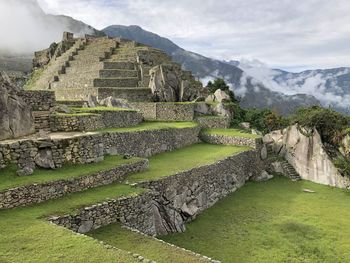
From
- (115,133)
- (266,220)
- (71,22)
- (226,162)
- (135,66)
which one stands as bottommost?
(266,220)

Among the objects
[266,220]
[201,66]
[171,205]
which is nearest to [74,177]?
[171,205]

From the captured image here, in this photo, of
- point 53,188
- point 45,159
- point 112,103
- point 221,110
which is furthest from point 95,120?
point 221,110

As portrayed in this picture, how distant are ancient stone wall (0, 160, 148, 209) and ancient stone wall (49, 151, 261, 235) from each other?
1.02 meters

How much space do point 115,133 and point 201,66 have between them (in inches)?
5484

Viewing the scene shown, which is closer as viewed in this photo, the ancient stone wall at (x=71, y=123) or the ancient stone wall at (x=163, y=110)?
the ancient stone wall at (x=71, y=123)

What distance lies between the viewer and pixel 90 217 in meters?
10.1

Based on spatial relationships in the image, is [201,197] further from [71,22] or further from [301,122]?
[71,22]

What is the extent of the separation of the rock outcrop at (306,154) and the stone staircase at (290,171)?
0.21 meters

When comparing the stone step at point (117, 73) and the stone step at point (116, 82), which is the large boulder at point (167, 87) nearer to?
the stone step at point (116, 82)

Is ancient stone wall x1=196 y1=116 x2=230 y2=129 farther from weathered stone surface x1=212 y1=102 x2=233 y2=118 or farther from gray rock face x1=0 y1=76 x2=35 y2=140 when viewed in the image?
gray rock face x1=0 y1=76 x2=35 y2=140

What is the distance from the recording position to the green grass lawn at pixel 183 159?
46.5ft

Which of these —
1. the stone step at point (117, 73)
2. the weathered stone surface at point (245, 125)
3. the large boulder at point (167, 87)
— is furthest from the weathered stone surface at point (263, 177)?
the stone step at point (117, 73)

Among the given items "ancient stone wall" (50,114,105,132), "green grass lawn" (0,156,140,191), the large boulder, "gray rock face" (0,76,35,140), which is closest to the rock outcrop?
the large boulder

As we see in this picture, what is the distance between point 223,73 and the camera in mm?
152500
